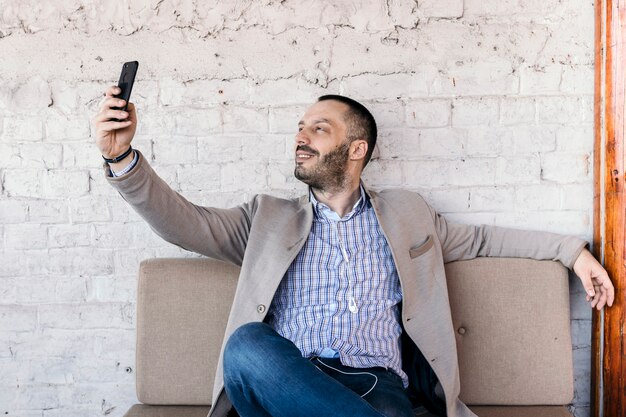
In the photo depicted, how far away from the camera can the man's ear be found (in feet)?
7.54

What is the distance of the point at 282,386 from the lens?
1.63 m

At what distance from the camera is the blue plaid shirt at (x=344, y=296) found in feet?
6.64

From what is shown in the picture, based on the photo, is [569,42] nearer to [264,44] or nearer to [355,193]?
[355,193]

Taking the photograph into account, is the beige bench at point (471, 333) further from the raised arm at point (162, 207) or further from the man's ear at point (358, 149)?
the man's ear at point (358, 149)

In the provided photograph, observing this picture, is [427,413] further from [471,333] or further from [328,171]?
[328,171]

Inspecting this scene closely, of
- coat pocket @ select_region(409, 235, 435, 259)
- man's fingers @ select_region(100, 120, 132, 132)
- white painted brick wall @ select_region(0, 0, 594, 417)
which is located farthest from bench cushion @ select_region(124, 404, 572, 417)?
man's fingers @ select_region(100, 120, 132, 132)

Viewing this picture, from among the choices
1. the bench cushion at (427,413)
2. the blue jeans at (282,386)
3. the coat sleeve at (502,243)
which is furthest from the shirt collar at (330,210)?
the bench cushion at (427,413)

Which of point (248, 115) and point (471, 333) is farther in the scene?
point (248, 115)

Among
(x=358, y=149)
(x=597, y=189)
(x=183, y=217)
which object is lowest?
A: (x=183, y=217)

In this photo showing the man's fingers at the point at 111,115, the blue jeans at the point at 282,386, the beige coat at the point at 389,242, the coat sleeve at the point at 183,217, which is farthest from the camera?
the beige coat at the point at 389,242

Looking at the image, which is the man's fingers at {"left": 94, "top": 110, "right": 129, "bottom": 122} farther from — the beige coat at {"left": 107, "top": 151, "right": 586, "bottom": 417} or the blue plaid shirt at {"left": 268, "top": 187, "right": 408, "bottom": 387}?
the blue plaid shirt at {"left": 268, "top": 187, "right": 408, "bottom": 387}

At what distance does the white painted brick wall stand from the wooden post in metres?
0.07

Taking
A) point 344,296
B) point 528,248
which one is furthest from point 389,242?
point 528,248

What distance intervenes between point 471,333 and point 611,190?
0.72 metres
